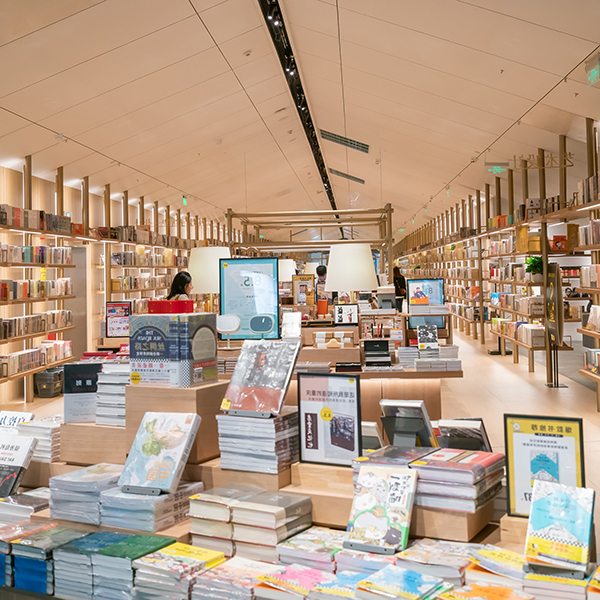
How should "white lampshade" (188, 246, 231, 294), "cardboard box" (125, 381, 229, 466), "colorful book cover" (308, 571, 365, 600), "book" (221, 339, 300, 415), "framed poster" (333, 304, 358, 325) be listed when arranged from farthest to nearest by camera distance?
"framed poster" (333, 304, 358, 325), "white lampshade" (188, 246, 231, 294), "cardboard box" (125, 381, 229, 466), "book" (221, 339, 300, 415), "colorful book cover" (308, 571, 365, 600)

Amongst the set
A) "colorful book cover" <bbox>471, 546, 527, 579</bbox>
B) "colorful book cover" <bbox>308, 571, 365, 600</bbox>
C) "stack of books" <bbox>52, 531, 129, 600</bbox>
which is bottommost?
"stack of books" <bbox>52, 531, 129, 600</bbox>

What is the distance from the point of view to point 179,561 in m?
2.04

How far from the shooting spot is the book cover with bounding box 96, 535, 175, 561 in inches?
81.9

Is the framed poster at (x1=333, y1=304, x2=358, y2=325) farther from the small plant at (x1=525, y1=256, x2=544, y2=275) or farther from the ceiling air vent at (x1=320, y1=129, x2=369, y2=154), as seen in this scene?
the ceiling air vent at (x1=320, y1=129, x2=369, y2=154)

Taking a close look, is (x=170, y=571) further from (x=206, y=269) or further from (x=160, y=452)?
(x=206, y=269)

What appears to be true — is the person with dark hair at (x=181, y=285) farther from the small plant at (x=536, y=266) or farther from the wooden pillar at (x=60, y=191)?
the small plant at (x=536, y=266)

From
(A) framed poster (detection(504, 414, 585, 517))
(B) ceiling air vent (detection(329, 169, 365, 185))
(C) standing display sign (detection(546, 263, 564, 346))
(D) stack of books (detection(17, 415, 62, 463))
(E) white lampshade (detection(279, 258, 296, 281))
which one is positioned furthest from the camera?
(B) ceiling air vent (detection(329, 169, 365, 185))

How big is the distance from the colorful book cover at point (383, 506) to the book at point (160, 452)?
752 mm

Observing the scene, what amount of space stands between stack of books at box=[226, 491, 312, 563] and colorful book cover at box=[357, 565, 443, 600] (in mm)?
450

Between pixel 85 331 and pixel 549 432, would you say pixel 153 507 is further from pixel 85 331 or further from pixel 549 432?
pixel 85 331

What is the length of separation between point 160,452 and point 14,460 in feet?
2.99

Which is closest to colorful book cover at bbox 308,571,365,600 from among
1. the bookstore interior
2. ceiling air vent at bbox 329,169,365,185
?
the bookstore interior

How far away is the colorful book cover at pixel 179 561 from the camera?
78.4 inches

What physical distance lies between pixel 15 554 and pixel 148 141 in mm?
8088
